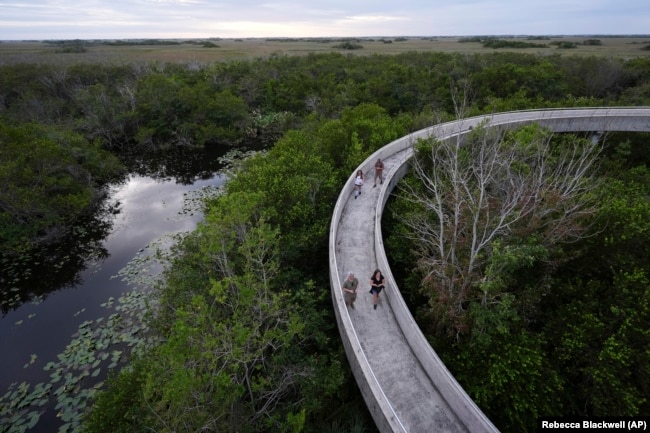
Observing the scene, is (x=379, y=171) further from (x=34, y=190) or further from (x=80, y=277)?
(x=34, y=190)

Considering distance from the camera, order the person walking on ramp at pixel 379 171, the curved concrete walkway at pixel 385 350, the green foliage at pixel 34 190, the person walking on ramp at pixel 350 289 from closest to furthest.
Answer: the curved concrete walkway at pixel 385 350
the person walking on ramp at pixel 350 289
the person walking on ramp at pixel 379 171
the green foliage at pixel 34 190

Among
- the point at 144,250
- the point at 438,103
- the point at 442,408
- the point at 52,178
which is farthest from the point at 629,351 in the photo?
the point at 438,103

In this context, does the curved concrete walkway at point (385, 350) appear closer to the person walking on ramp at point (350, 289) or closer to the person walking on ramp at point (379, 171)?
the person walking on ramp at point (350, 289)

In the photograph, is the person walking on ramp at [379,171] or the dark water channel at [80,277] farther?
the person walking on ramp at [379,171]

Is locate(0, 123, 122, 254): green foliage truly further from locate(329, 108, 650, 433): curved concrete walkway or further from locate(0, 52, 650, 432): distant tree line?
locate(329, 108, 650, 433): curved concrete walkway

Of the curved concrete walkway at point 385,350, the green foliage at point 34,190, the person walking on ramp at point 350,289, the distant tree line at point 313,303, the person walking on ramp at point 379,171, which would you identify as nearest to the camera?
the curved concrete walkway at point 385,350

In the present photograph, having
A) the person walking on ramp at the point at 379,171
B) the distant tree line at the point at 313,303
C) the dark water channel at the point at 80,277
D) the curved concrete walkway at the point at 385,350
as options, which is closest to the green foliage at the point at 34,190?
the distant tree line at the point at 313,303

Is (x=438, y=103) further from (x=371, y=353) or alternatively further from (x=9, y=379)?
(x=9, y=379)
